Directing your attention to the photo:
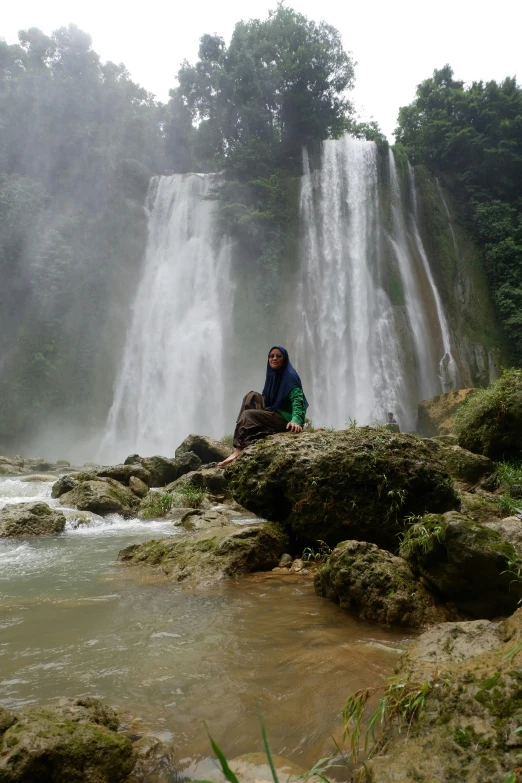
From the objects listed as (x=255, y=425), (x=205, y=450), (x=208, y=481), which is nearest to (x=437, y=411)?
(x=205, y=450)

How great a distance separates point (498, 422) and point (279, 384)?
4.35 m

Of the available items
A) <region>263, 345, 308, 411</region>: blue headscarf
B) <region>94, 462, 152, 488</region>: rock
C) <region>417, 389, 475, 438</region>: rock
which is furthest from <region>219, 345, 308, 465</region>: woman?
<region>417, 389, 475, 438</region>: rock

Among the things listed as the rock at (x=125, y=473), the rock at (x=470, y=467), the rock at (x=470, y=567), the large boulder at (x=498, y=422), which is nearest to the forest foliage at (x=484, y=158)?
the large boulder at (x=498, y=422)

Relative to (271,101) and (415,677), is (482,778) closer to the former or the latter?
(415,677)

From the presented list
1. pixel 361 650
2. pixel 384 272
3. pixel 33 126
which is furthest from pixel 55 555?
pixel 33 126

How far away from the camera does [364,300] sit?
2300 centimetres

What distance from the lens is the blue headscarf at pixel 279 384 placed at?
539 cm

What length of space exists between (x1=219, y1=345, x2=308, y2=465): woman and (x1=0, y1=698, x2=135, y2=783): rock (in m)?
3.59

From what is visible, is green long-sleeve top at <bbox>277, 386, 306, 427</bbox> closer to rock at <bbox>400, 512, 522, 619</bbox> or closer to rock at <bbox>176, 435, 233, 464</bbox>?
rock at <bbox>400, 512, 522, 619</bbox>

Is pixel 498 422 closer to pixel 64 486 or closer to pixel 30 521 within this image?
pixel 30 521

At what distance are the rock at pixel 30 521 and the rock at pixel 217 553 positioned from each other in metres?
2.36

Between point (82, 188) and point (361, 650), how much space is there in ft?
106

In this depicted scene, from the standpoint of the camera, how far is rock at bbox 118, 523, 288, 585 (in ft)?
13.1

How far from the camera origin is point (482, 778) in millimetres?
1156
